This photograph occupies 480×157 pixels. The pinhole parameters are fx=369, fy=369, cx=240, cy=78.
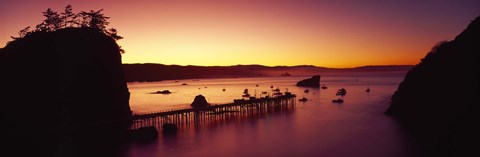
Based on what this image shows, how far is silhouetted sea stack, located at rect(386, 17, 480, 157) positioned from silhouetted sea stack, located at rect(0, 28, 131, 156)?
3776cm

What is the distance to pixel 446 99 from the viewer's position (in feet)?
159

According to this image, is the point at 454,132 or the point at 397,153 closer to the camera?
the point at 397,153

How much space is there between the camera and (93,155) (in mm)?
38906

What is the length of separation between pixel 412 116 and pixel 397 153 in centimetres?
2240

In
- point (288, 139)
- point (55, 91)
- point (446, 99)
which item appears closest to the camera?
point (55, 91)

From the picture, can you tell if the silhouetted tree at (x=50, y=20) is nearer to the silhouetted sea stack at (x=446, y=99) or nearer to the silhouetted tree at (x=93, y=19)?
the silhouetted tree at (x=93, y=19)

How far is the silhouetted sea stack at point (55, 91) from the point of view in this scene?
137ft

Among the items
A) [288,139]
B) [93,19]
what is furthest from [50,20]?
[288,139]

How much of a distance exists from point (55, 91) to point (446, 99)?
49.9 meters

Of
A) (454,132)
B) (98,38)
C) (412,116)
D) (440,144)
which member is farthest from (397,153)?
(98,38)

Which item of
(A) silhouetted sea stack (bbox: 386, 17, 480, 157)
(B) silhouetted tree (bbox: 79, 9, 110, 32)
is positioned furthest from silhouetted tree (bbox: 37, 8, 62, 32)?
(A) silhouetted sea stack (bbox: 386, 17, 480, 157)

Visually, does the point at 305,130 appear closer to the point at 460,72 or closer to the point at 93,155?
the point at 460,72

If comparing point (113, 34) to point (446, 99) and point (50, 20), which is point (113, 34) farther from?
point (446, 99)

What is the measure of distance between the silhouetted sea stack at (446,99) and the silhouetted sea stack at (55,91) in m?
37.8
